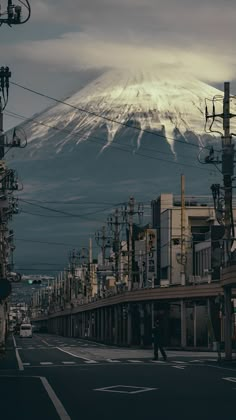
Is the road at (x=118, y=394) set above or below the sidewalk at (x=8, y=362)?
below

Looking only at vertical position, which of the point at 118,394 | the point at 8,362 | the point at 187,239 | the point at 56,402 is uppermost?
the point at 187,239

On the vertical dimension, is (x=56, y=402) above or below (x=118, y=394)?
below

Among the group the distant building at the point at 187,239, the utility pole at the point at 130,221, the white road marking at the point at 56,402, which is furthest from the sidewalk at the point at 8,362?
the distant building at the point at 187,239

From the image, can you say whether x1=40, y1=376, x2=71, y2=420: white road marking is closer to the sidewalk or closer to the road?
the road

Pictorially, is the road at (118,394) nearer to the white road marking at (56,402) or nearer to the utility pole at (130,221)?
the white road marking at (56,402)

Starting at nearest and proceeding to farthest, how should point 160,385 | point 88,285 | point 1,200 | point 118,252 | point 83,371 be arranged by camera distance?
point 160,385
point 83,371
point 1,200
point 118,252
point 88,285

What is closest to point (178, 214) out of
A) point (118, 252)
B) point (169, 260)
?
point (169, 260)

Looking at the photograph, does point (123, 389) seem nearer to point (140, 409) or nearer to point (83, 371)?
point (140, 409)

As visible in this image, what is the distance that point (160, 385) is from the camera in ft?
99.6

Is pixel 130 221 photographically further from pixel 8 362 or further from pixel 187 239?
pixel 8 362

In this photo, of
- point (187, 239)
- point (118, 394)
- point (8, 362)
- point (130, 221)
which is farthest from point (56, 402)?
point (187, 239)

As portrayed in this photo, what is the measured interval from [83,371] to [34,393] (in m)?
12.5

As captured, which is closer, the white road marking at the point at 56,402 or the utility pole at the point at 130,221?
the white road marking at the point at 56,402

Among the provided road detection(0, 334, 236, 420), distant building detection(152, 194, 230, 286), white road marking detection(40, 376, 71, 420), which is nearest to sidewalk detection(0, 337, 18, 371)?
road detection(0, 334, 236, 420)
